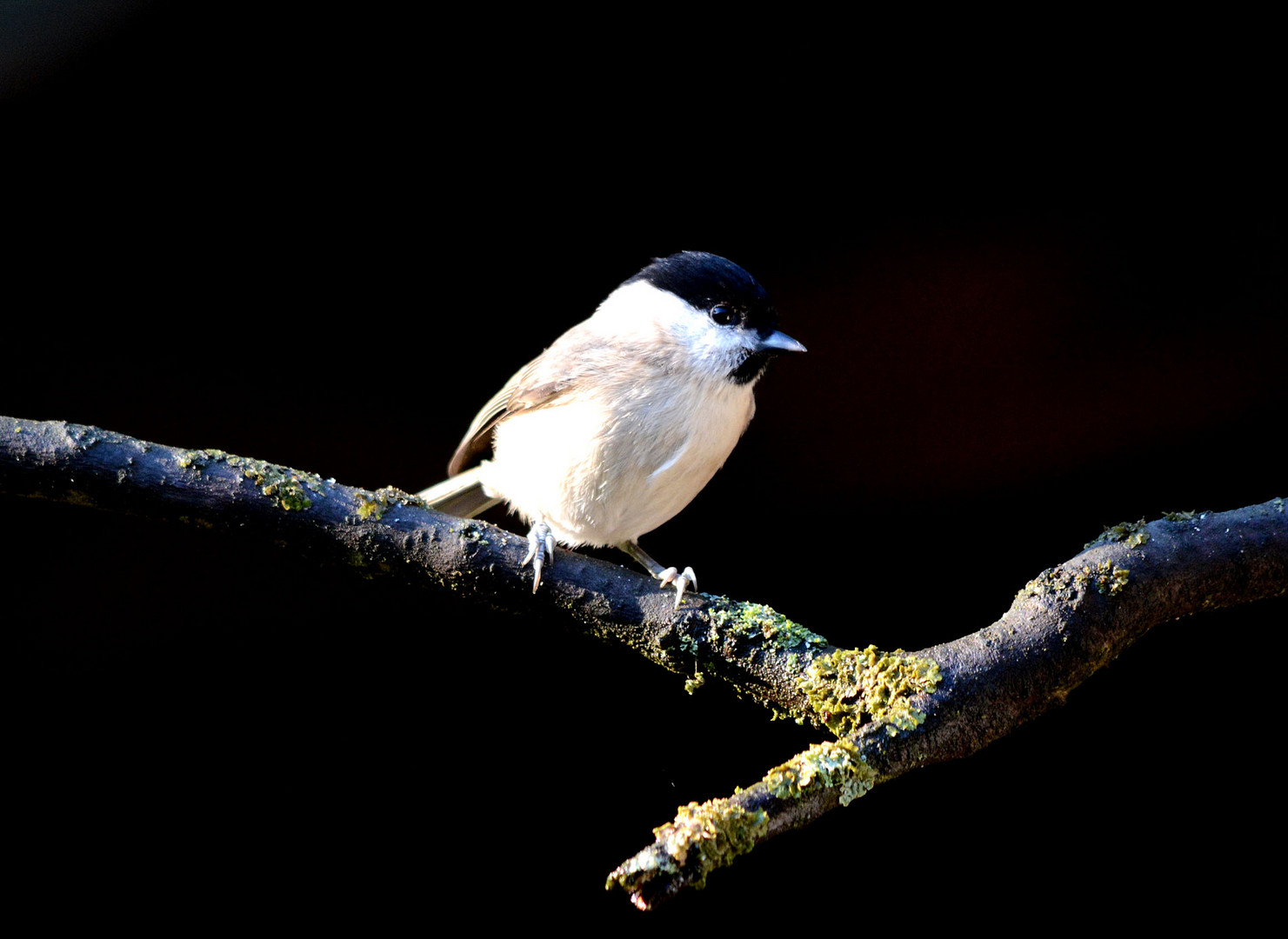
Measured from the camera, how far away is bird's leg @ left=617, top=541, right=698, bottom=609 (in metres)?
1.21

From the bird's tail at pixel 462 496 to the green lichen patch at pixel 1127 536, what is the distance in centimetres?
111

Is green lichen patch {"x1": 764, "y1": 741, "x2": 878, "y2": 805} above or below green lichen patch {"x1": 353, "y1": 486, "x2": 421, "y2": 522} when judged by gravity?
below

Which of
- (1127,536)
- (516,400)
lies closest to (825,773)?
(1127,536)

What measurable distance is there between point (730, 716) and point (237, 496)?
1140 millimetres

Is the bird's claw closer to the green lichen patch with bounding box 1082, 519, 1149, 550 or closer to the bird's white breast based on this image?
the bird's white breast

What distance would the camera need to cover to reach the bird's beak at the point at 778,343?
1.43 metres

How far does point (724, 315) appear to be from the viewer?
148 centimetres

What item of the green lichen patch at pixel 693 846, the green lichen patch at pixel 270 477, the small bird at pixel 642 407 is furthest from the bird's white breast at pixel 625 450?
the green lichen patch at pixel 693 846

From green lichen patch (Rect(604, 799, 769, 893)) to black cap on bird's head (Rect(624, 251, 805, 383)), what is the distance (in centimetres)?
86

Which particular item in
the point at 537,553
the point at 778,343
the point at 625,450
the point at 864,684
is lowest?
the point at 864,684

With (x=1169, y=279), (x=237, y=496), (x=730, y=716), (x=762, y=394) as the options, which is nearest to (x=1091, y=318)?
(x=1169, y=279)

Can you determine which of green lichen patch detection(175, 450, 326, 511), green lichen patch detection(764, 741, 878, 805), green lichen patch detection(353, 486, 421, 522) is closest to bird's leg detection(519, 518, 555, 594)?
green lichen patch detection(353, 486, 421, 522)

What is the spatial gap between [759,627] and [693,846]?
1.46ft

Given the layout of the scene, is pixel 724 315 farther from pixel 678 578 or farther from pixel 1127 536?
pixel 1127 536
